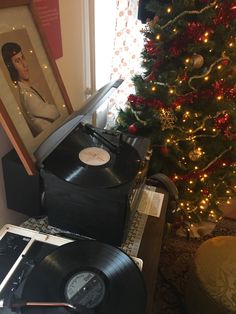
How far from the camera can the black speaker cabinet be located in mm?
834

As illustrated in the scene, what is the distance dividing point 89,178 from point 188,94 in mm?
730

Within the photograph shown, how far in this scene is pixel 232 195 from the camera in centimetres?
168

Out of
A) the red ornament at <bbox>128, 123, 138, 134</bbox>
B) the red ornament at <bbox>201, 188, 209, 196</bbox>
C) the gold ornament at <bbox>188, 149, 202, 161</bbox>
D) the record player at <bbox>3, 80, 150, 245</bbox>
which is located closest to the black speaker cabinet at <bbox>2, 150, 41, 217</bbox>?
the record player at <bbox>3, 80, 150, 245</bbox>

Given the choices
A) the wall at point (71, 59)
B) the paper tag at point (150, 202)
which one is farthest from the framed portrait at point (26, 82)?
the paper tag at point (150, 202)

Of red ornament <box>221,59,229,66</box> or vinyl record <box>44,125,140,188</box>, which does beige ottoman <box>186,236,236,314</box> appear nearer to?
vinyl record <box>44,125,140,188</box>

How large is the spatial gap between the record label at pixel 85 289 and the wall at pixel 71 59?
41cm

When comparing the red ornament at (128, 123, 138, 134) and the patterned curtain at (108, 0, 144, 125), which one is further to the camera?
A: the patterned curtain at (108, 0, 144, 125)

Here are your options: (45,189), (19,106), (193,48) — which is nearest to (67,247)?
(45,189)

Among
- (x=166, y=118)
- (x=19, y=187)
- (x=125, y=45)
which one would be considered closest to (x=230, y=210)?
(x=166, y=118)

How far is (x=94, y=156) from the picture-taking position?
0.83 metres

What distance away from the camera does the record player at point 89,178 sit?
0.74m

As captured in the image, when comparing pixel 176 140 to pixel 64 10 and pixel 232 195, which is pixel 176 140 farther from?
pixel 64 10

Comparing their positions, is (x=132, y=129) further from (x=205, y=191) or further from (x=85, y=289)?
(x=85, y=289)

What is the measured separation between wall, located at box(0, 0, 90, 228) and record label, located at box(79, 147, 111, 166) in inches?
7.6
